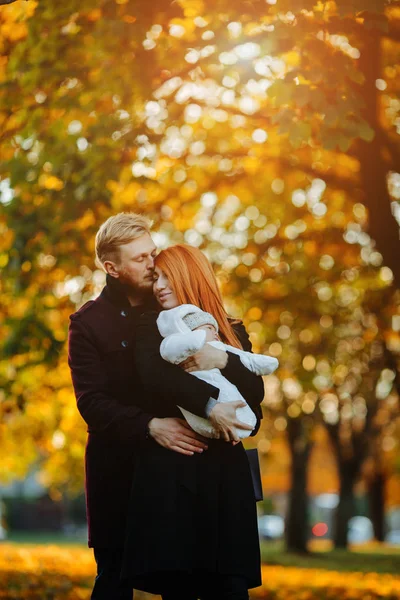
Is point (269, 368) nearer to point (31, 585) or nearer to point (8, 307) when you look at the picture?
point (31, 585)

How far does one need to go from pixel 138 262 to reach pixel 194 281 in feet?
1.22

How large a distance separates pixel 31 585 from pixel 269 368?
6820 mm

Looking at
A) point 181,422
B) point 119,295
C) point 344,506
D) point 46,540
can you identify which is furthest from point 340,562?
point 181,422

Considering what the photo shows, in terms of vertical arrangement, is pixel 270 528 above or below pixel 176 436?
below

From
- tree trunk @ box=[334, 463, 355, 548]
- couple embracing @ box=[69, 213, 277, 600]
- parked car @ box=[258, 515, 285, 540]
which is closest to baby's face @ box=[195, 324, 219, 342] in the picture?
couple embracing @ box=[69, 213, 277, 600]

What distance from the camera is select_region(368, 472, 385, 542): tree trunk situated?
38031 mm

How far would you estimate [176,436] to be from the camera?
162 inches

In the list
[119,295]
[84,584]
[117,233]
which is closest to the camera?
[117,233]

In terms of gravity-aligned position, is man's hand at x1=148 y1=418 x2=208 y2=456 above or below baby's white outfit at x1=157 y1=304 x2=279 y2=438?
below

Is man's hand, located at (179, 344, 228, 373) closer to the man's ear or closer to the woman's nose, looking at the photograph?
the woman's nose

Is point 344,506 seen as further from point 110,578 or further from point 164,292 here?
point 164,292

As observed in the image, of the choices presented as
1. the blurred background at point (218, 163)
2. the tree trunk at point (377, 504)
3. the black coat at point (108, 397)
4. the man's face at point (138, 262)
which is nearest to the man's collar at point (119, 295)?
the black coat at point (108, 397)

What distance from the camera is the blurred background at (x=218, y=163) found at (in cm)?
697

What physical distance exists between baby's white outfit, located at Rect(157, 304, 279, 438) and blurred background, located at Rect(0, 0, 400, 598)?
7.47ft
